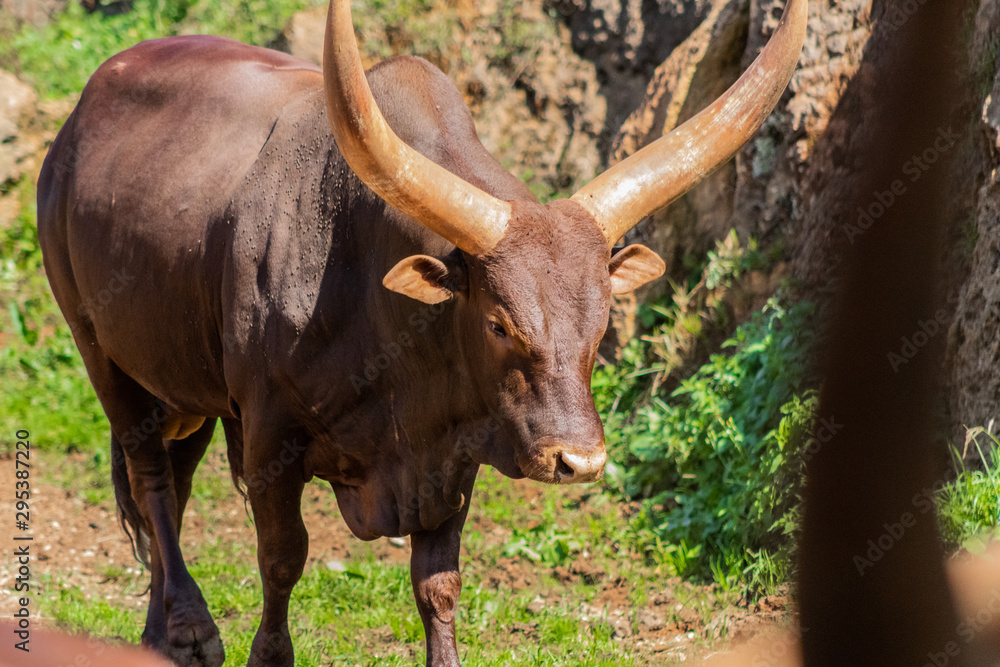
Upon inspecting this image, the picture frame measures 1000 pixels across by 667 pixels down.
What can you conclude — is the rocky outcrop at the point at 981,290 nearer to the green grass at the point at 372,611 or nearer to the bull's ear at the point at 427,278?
the green grass at the point at 372,611

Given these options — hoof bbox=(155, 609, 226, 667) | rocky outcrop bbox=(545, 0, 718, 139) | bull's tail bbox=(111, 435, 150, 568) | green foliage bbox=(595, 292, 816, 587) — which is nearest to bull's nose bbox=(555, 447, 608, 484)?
green foliage bbox=(595, 292, 816, 587)

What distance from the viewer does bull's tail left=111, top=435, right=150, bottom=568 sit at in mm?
5246

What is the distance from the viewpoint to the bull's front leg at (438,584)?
3.84 meters

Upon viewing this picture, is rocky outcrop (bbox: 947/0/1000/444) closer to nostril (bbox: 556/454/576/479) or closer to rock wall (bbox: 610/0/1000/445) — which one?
rock wall (bbox: 610/0/1000/445)

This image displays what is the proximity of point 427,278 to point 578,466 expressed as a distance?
29.5 inches

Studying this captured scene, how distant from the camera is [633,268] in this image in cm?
363

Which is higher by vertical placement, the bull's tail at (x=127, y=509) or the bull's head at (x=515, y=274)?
the bull's head at (x=515, y=274)

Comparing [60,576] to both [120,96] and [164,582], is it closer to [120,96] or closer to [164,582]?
[164,582]

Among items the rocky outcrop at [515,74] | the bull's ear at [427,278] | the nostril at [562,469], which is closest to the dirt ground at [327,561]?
the nostril at [562,469]

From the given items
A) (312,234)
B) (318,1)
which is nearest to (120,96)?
(312,234)

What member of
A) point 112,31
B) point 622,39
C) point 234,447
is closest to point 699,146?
point 234,447

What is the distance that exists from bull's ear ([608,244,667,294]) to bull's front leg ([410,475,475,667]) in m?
0.87

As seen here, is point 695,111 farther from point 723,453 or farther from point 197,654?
point 197,654

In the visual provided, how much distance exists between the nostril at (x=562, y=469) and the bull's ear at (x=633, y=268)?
0.71m
